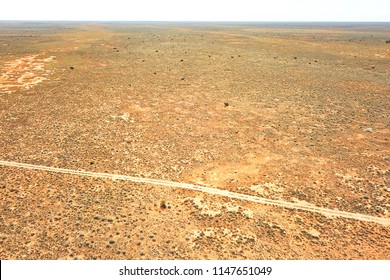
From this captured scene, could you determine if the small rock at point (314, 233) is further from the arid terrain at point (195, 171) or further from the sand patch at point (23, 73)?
the sand patch at point (23, 73)

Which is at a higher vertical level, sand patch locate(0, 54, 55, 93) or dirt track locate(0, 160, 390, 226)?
sand patch locate(0, 54, 55, 93)

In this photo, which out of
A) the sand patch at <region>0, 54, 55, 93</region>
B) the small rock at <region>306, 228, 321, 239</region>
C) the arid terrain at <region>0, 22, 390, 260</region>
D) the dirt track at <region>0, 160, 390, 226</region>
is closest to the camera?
the arid terrain at <region>0, 22, 390, 260</region>

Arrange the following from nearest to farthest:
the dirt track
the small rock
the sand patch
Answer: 1. the small rock
2. the dirt track
3. the sand patch

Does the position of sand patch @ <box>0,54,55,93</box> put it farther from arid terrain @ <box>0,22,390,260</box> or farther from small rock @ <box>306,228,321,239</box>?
small rock @ <box>306,228,321,239</box>

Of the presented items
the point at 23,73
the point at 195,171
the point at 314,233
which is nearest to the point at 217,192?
the point at 195,171

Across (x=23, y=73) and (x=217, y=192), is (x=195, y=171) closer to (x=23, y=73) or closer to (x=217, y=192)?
(x=217, y=192)

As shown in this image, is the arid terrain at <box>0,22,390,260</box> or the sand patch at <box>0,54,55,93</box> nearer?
the arid terrain at <box>0,22,390,260</box>

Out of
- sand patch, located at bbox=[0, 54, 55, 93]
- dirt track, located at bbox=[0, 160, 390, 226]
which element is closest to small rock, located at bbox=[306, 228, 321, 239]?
dirt track, located at bbox=[0, 160, 390, 226]
